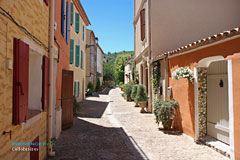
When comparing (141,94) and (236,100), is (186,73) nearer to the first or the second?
(236,100)

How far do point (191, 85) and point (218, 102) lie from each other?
0.97m

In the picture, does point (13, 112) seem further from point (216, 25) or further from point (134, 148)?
point (216, 25)

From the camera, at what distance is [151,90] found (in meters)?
11.3

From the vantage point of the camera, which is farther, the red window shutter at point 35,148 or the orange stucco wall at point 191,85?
the orange stucco wall at point 191,85

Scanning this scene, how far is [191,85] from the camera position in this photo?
627 cm

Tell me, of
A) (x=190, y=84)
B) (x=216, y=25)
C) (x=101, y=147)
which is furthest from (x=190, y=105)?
(x=216, y=25)

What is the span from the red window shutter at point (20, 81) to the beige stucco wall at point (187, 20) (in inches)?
326

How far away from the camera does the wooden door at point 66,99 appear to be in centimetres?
738

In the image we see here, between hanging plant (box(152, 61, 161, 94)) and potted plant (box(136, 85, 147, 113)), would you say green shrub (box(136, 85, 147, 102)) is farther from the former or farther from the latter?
hanging plant (box(152, 61, 161, 94))

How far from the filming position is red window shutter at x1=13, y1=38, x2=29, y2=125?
2.79 metres

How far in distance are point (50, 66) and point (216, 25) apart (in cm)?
835

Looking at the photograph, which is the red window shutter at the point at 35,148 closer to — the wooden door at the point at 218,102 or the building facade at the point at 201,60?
the building facade at the point at 201,60

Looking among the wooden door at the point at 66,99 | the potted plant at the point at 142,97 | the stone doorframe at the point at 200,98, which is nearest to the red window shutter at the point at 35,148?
the wooden door at the point at 66,99

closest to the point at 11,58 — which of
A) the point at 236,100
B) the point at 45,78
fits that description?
the point at 45,78
